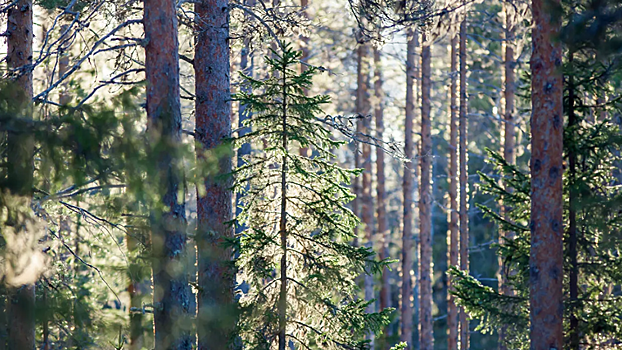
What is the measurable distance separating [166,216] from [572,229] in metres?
6.14

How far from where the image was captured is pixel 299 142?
758cm

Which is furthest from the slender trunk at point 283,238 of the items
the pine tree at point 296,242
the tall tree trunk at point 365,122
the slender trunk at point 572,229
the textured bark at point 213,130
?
the tall tree trunk at point 365,122

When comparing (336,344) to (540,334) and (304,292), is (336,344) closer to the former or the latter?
(304,292)

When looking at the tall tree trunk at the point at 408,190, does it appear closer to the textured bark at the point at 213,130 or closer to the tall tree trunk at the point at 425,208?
the tall tree trunk at the point at 425,208

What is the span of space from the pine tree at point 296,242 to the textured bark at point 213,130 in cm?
90

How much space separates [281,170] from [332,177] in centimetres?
67

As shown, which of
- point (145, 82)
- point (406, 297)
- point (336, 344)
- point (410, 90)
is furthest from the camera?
point (406, 297)

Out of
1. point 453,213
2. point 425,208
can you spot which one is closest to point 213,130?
point 425,208

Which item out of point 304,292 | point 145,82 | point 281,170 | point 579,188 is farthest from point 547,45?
point 145,82

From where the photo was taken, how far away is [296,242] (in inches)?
298

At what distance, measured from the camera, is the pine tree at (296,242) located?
7.27 metres

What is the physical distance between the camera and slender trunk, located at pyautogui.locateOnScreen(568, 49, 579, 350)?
350 inches

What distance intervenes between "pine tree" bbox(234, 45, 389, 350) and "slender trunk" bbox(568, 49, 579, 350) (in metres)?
3.55

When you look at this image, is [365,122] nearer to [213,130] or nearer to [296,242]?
[213,130]
